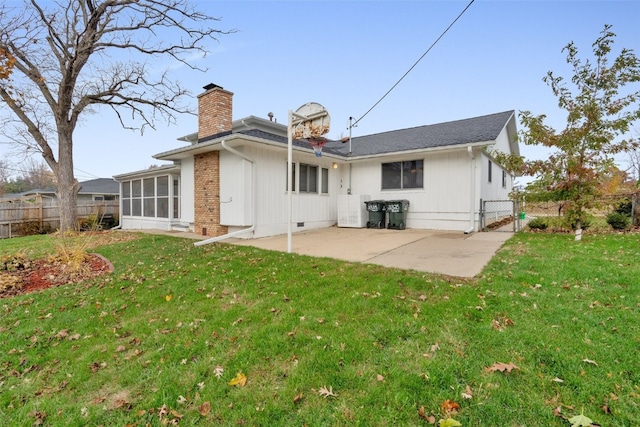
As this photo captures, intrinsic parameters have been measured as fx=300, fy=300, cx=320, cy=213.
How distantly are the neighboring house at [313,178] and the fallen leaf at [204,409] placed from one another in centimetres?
670

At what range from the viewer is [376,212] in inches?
417

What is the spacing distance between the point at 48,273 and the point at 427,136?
11233 mm

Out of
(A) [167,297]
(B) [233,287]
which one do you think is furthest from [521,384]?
(A) [167,297]

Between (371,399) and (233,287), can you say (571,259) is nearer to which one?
(371,399)

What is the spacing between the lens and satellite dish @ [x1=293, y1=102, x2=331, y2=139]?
675 cm

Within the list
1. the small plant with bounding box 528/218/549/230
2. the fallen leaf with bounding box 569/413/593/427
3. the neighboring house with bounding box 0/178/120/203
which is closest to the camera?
the fallen leaf with bounding box 569/413/593/427

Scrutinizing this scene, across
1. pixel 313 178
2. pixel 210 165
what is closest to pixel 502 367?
pixel 313 178

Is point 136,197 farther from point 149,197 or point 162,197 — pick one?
point 162,197

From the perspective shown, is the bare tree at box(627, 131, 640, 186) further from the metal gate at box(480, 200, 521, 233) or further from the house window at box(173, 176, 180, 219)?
the house window at box(173, 176, 180, 219)

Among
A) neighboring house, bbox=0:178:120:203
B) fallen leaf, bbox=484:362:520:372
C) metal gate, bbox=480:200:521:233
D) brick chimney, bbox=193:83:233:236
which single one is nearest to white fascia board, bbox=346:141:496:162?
metal gate, bbox=480:200:521:233

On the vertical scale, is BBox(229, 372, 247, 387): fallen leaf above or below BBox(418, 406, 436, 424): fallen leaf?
below

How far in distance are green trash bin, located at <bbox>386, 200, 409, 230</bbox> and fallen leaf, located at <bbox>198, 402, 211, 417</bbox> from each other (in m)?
8.86

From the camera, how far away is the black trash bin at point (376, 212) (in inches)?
413

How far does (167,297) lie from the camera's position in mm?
4098
